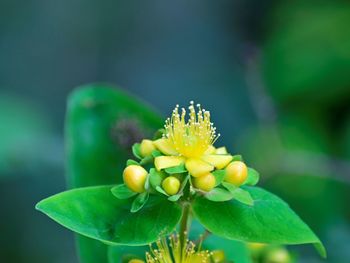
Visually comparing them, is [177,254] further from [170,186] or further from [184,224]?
[170,186]

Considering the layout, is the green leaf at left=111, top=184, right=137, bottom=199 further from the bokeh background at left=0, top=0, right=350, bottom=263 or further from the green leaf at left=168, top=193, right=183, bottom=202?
the bokeh background at left=0, top=0, right=350, bottom=263

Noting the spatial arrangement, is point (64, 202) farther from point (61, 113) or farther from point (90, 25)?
point (90, 25)

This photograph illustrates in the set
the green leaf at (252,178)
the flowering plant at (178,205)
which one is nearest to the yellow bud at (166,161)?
the flowering plant at (178,205)

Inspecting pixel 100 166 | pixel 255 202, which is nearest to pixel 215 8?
pixel 100 166

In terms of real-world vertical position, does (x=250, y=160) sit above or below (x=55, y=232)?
above

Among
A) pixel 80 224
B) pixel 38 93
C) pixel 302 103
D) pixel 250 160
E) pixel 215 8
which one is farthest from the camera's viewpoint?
pixel 215 8

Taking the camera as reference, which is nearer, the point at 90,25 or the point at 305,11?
the point at 305,11

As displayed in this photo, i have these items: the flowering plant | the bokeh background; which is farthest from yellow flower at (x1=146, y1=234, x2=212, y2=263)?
the bokeh background

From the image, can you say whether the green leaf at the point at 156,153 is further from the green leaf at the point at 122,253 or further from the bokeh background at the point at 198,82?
the bokeh background at the point at 198,82
